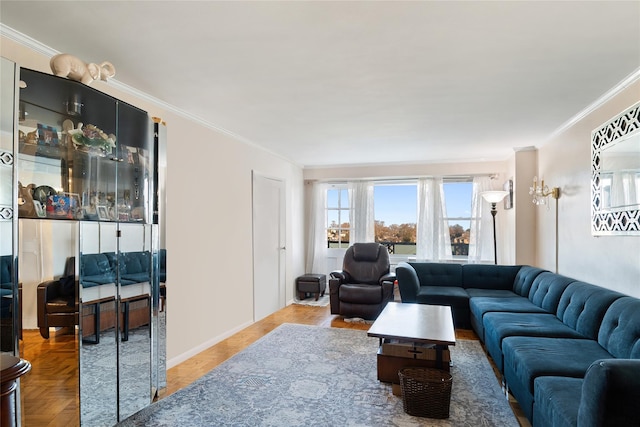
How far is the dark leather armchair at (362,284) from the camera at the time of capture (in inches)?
199

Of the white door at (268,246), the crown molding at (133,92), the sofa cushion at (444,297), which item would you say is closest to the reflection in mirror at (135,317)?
the crown molding at (133,92)

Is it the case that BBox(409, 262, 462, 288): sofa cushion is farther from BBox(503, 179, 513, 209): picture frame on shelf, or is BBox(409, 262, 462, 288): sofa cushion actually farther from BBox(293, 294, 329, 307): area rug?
BBox(293, 294, 329, 307): area rug

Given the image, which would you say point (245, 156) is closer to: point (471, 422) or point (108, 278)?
point (108, 278)

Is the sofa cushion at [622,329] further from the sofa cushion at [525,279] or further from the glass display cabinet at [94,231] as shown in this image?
the glass display cabinet at [94,231]

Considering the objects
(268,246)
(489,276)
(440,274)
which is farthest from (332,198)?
(489,276)

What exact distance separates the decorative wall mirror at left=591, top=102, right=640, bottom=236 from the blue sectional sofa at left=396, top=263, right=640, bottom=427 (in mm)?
545

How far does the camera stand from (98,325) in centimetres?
222

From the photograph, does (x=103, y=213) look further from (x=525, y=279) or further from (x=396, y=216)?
(x=396, y=216)

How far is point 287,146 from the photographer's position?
5.24 metres

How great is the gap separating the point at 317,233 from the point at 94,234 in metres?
4.96

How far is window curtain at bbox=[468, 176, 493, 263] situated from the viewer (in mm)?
6168

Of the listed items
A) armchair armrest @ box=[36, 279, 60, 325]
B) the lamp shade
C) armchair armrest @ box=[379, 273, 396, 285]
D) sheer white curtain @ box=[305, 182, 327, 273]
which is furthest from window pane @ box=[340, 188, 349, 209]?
armchair armrest @ box=[36, 279, 60, 325]

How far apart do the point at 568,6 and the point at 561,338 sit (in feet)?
7.61

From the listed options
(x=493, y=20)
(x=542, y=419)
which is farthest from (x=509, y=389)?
(x=493, y=20)
